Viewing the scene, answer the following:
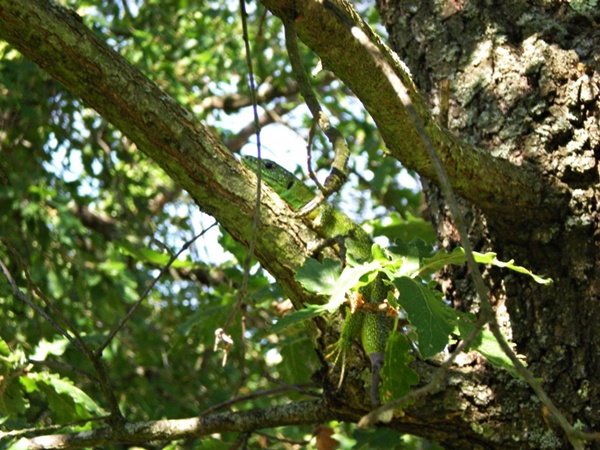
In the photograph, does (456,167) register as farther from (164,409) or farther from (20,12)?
(164,409)

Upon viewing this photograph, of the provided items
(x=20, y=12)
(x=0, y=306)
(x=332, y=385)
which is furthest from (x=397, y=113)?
(x=0, y=306)

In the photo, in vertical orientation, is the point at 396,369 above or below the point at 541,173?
below

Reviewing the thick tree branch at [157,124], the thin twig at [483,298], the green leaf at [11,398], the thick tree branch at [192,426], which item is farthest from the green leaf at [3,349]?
the thin twig at [483,298]

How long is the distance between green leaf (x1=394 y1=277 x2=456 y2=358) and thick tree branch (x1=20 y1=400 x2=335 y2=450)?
65 cm

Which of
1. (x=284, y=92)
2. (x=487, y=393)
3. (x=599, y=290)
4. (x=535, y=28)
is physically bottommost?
(x=487, y=393)

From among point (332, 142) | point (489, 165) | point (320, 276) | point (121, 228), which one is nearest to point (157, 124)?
point (332, 142)

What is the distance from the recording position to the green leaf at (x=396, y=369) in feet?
5.78

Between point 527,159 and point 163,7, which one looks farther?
point 163,7

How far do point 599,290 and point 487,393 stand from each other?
40cm

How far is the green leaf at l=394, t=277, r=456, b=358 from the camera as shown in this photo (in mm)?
1536

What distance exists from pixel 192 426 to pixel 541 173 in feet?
3.91

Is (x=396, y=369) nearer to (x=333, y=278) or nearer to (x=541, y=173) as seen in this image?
(x=333, y=278)

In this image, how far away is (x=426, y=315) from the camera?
1573 mm

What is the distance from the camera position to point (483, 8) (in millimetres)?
2500
